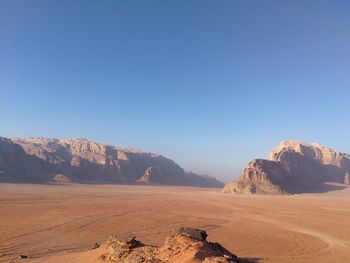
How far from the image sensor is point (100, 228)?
78.8ft

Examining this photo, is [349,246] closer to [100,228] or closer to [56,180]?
[100,228]

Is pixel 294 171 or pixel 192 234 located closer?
pixel 192 234

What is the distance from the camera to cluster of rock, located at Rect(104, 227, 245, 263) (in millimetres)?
9883

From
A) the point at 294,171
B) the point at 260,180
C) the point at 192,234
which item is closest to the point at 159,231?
the point at 192,234

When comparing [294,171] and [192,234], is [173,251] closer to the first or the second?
[192,234]

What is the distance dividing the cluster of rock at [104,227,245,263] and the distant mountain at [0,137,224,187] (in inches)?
2673

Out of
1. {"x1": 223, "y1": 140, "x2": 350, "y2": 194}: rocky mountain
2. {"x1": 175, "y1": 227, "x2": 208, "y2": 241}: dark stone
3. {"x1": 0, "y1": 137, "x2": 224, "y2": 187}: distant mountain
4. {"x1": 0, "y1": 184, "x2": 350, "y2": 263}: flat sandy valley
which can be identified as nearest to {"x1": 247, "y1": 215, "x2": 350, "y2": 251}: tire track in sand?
{"x1": 0, "y1": 184, "x2": 350, "y2": 263}: flat sandy valley

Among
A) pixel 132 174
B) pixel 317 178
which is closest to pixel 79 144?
pixel 132 174

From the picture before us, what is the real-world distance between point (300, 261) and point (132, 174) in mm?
98253

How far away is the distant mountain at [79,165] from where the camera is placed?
84.9m

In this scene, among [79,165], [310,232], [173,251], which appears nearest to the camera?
[173,251]

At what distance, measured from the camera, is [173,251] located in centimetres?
1045

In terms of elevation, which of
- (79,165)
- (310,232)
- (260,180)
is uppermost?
(79,165)

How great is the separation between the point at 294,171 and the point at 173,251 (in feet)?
268
